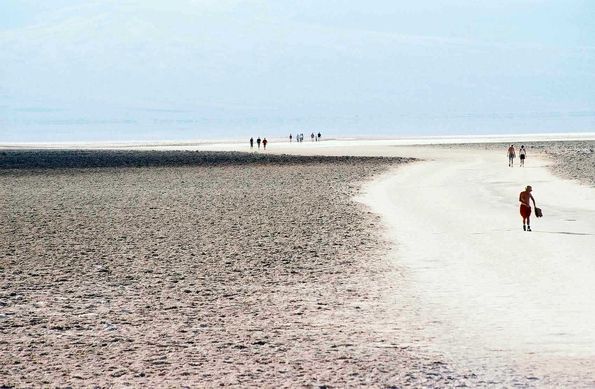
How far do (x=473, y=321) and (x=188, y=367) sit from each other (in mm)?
3183

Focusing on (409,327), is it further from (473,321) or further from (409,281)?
(409,281)

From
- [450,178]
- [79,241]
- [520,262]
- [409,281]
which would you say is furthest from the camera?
[450,178]

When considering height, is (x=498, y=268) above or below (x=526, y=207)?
below

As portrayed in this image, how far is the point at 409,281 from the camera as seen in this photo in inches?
516

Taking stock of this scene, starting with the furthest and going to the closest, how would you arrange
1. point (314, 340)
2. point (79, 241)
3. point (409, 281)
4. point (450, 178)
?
point (450, 178) → point (79, 241) → point (409, 281) → point (314, 340)

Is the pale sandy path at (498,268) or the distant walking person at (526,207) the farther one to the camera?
the distant walking person at (526,207)

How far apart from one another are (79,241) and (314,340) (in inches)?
356

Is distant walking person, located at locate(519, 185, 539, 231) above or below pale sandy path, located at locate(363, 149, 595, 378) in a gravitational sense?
above

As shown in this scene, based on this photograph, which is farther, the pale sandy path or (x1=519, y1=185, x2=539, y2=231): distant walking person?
(x1=519, y1=185, x2=539, y2=231): distant walking person

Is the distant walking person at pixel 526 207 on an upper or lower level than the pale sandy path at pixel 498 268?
upper

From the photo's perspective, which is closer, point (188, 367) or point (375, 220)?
point (188, 367)

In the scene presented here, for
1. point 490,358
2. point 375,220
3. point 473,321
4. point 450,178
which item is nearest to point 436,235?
point 375,220

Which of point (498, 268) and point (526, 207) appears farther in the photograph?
point (526, 207)

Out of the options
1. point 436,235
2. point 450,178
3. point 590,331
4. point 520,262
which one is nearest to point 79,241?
point 436,235
